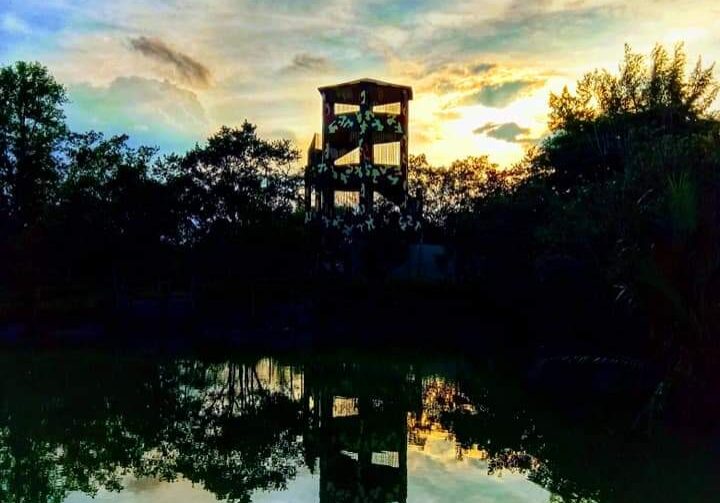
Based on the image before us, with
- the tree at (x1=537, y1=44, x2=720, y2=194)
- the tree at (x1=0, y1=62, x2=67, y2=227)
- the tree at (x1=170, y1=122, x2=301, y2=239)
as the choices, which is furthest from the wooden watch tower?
the tree at (x1=0, y1=62, x2=67, y2=227)

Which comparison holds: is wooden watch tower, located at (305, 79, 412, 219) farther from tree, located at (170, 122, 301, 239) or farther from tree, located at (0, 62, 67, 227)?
tree, located at (0, 62, 67, 227)

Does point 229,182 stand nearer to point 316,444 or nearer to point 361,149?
point 361,149

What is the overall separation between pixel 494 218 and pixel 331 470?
1966 centimetres

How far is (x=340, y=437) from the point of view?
430 inches

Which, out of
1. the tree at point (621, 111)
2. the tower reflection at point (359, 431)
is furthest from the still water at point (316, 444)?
the tree at point (621, 111)

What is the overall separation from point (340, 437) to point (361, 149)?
21.3m

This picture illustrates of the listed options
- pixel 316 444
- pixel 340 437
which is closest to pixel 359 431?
pixel 340 437

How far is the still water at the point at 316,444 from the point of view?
827 cm

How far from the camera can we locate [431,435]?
1107 centimetres

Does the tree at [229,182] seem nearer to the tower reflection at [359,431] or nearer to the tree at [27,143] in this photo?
the tree at [27,143]

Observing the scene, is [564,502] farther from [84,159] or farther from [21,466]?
[84,159]

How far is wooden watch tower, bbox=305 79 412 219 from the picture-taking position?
30.5 metres

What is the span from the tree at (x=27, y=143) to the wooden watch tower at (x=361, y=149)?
1412cm

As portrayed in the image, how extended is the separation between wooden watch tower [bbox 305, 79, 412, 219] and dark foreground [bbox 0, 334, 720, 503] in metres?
14.3
